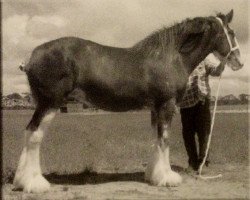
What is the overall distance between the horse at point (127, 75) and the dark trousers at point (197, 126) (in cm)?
106

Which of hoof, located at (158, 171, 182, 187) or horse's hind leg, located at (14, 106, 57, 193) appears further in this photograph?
hoof, located at (158, 171, 182, 187)

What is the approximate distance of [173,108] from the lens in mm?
6750

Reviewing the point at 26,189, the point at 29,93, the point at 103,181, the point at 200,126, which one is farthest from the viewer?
the point at 200,126

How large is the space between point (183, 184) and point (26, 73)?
2.85 meters

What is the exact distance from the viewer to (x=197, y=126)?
8125 mm

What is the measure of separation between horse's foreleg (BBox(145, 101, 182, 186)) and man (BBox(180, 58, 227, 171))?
1.16m

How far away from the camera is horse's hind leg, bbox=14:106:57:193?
243 inches

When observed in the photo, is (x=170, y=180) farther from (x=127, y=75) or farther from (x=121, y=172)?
(x=127, y=75)

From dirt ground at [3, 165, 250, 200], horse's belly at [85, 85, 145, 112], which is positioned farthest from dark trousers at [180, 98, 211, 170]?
horse's belly at [85, 85, 145, 112]

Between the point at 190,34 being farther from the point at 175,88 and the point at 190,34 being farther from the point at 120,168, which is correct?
the point at 120,168

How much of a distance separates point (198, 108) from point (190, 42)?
1.36 metres

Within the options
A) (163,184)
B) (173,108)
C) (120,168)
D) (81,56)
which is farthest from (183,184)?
(81,56)

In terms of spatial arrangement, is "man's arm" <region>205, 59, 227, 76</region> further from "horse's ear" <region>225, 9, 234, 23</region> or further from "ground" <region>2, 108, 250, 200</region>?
"ground" <region>2, 108, 250, 200</region>

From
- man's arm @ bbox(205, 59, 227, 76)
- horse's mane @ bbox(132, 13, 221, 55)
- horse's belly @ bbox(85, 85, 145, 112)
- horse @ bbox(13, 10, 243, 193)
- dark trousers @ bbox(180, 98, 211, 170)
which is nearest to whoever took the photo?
horse @ bbox(13, 10, 243, 193)
